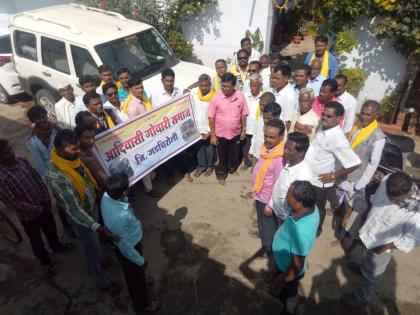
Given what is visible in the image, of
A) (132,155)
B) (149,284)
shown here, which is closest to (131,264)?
(149,284)

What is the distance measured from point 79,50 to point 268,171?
4.81 m

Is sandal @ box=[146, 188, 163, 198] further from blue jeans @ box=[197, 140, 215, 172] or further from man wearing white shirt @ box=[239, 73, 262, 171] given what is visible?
man wearing white shirt @ box=[239, 73, 262, 171]

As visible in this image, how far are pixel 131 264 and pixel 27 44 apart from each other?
249 inches

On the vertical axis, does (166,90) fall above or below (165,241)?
above

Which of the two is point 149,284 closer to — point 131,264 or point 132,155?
point 131,264

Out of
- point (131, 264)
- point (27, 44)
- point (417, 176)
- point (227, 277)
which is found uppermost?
point (27, 44)

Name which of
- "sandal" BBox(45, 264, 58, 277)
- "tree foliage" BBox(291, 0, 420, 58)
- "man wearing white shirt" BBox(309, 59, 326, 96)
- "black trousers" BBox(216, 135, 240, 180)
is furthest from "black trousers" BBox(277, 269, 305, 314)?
"tree foliage" BBox(291, 0, 420, 58)

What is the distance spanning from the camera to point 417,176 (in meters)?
5.80

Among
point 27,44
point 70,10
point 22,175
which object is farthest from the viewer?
point 70,10

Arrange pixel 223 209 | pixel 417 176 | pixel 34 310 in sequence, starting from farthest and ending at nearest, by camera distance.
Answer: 1. pixel 417 176
2. pixel 223 209
3. pixel 34 310

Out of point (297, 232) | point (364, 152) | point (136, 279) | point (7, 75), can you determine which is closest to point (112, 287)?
point (136, 279)

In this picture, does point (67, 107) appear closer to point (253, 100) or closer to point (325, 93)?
point (253, 100)

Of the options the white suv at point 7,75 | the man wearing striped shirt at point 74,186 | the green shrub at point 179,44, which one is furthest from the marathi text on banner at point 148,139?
the white suv at point 7,75

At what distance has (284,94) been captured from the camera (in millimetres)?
5117
